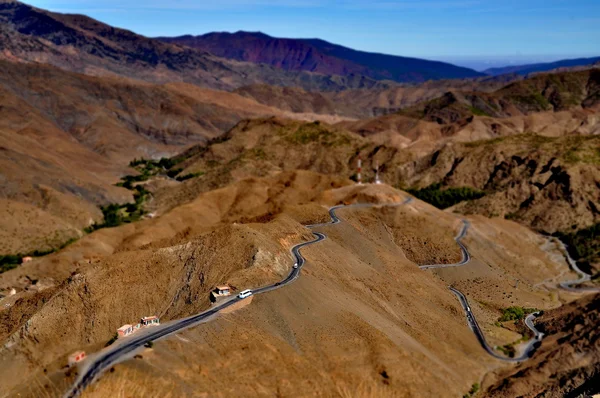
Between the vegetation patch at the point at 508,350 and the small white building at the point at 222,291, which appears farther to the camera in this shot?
the vegetation patch at the point at 508,350

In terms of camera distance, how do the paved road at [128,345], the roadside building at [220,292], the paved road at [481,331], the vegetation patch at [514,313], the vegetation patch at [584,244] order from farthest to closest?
the vegetation patch at [584,244] → the vegetation patch at [514,313] → the paved road at [481,331] → the roadside building at [220,292] → the paved road at [128,345]

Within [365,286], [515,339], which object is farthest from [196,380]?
[515,339]

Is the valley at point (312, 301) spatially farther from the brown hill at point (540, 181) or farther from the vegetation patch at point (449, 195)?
the vegetation patch at point (449, 195)

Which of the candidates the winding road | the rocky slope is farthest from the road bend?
the rocky slope

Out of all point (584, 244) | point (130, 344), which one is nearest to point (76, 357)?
point (130, 344)

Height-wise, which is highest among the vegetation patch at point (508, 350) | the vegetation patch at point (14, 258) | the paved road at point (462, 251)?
the vegetation patch at point (508, 350)

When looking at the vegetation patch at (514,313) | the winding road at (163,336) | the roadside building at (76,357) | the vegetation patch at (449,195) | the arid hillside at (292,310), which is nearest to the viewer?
the winding road at (163,336)

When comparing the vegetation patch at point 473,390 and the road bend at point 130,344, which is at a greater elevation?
the road bend at point 130,344

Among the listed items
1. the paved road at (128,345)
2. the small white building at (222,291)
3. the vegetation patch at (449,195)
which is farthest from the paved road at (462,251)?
the vegetation patch at (449,195)
